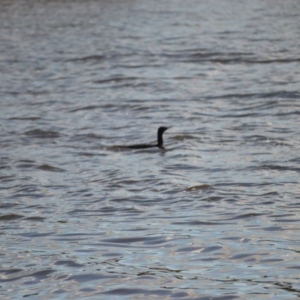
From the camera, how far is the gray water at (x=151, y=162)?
7730 millimetres

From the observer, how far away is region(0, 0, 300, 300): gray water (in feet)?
25.4

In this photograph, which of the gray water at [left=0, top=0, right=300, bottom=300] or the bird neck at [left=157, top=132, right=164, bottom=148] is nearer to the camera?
the gray water at [left=0, top=0, right=300, bottom=300]

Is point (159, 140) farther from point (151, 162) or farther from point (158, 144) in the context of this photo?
point (151, 162)

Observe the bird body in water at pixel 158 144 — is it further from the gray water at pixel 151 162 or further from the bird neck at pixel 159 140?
the gray water at pixel 151 162

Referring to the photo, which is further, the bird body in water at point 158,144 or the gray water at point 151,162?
the bird body in water at point 158,144

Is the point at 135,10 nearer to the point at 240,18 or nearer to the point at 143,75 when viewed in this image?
the point at 240,18

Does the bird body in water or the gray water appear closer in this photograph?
the gray water

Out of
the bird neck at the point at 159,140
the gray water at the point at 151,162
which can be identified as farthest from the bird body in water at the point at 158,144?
the gray water at the point at 151,162

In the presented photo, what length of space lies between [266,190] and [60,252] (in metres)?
3.12

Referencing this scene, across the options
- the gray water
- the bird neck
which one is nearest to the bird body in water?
the bird neck

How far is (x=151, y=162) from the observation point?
12953 mm

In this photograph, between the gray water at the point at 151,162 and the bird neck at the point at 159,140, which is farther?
the bird neck at the point at 159,140

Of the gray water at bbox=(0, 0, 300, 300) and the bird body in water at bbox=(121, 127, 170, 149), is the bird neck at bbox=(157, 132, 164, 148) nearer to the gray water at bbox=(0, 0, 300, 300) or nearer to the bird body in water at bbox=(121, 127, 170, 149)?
the bird body in water at bbox=(121, 127, 170, 149)

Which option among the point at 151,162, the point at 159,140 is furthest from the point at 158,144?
the point at 151,162
